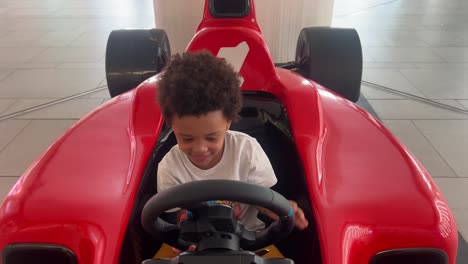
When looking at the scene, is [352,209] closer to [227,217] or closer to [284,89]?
[227,217]

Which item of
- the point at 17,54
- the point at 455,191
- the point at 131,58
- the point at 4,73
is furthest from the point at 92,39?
the point at 455,191

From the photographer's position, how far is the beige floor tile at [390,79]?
273 centimetres

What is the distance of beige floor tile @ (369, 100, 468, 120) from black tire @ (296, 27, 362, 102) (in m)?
0.59

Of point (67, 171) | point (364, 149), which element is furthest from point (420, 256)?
point (67, 171)

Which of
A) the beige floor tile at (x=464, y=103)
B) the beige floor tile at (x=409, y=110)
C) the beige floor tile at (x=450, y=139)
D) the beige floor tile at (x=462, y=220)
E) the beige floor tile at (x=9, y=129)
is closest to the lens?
the beige floor tile at (x=462, y=220)

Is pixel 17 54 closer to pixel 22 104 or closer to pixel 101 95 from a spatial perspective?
pixel 22 104

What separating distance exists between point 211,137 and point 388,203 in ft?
1.38

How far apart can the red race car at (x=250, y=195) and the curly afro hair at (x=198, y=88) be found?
16cm

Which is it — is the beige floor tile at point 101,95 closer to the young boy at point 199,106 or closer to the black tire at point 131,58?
the black tire at point 131,58

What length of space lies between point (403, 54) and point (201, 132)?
2901 millimetres

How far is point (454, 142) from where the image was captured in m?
2.12

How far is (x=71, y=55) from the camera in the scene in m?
3.37

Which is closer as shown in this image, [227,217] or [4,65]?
[227,217]

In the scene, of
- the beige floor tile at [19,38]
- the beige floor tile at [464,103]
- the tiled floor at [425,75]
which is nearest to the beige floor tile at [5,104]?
the beige floor tile at [19,38]
